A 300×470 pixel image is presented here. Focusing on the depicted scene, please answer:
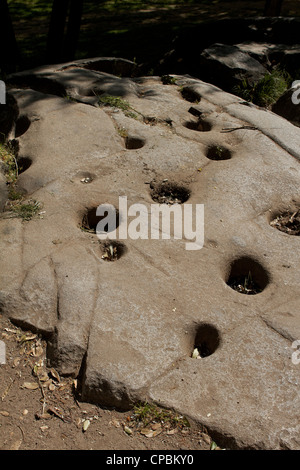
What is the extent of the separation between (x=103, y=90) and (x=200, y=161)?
5.23ft

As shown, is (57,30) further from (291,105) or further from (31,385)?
(31,385)

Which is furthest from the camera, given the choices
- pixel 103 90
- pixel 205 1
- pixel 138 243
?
pixel 205 1

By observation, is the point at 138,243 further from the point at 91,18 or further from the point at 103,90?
the point at 91,18

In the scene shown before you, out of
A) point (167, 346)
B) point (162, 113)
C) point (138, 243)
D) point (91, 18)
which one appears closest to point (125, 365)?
point (167, 346)

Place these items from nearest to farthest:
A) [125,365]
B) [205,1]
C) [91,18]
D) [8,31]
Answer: [125,365]
[8,31]
[91,18]
[205,1]

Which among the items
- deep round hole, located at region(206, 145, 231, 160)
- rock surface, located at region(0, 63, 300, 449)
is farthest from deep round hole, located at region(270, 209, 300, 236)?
deep round hole, located at region(206, 145, 231, 160)

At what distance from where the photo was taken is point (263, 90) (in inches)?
240

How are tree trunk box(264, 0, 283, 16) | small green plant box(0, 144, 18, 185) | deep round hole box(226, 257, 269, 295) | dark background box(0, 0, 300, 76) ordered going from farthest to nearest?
1. tree trunk box(264, 0, 283, 16)
2. dark background box(0, 0, 300, 76)
3. small green plant box(0, 144, 18, 185)
4. deep round hole box(226, 257, 269, 295)

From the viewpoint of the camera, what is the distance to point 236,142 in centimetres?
441

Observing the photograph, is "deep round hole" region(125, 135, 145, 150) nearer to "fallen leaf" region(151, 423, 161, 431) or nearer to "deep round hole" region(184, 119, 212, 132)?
"deep round hole" region(184, 119, 212, 132)

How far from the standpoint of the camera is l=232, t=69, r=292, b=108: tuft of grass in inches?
239

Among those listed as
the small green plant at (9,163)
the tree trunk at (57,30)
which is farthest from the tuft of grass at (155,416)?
the tree trunk at (57,30)

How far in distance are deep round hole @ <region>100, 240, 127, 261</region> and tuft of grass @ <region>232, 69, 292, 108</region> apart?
11.5ft

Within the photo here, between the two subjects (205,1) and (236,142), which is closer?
(236,142)
